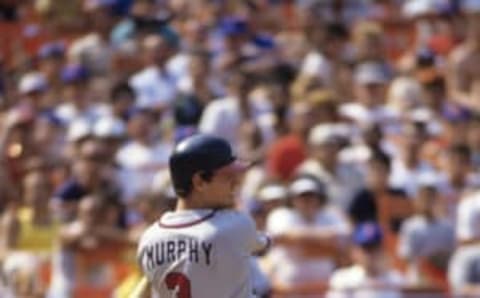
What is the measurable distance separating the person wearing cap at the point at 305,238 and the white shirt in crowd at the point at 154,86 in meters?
2.94

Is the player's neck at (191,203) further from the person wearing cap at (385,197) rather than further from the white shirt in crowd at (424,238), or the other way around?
the person wearing cap at (385,197)

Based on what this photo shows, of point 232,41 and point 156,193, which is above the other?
point 232,41

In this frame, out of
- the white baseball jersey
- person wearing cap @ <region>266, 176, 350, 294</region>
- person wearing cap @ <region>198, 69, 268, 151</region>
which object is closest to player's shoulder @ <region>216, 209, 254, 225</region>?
the white baseball jersey

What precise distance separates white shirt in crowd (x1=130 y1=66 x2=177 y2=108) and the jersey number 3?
831 centimetres

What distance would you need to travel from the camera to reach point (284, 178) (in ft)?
42.6

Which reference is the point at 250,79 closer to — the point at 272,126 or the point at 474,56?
the point at 272,126

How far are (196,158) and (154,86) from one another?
8607 millimetres

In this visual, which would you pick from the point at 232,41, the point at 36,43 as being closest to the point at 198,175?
the point at 232,41

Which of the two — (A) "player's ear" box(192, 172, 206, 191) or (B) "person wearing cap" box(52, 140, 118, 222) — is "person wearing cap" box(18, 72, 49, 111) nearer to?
(B) "person wearing cap" box(52, 140, 118, 222)

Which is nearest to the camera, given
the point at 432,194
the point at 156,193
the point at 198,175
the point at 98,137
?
the point at 198,175

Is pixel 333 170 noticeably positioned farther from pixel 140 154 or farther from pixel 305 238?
pixel 140 154

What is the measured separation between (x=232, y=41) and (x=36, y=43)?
7.78ft

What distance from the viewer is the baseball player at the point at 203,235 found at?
20.6ft

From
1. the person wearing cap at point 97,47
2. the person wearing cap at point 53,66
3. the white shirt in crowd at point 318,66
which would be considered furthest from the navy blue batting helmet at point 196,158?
the person wearing cap at point 97,47
